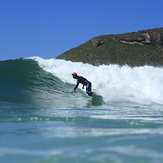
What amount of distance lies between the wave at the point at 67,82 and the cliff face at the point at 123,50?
9329 cm

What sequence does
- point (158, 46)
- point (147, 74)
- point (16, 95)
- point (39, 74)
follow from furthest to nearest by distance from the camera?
point (158, 46), point (147, 74), point (39, 74), point (16, 95)

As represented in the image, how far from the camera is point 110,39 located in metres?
128

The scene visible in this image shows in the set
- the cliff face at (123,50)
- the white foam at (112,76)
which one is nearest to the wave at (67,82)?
the white foam at (112,76)

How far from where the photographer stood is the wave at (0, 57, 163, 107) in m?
12.9

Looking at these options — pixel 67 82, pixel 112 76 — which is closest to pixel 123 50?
pixel 112 76

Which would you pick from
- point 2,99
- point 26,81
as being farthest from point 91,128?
point 26,81

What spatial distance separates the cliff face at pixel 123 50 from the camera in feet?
375

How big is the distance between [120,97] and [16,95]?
4627 millimetres

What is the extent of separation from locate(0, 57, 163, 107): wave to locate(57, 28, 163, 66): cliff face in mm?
93290

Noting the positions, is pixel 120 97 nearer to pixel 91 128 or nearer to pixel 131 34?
pixel 91 128

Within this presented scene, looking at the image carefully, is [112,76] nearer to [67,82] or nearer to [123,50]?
[67,82]

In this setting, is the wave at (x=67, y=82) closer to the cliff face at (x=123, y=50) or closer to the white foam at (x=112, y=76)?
the white foam at (x=112, y=76)

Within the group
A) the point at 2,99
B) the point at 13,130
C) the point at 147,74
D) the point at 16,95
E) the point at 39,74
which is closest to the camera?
the point at 13,130

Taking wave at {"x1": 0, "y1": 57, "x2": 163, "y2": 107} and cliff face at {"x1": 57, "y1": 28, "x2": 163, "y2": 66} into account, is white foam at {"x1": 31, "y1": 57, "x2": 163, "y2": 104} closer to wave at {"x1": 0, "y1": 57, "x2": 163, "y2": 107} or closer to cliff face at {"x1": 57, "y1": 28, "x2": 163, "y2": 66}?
wave at {"x1": 0, "y1": 57, "x2": 163, "y2": 107}
